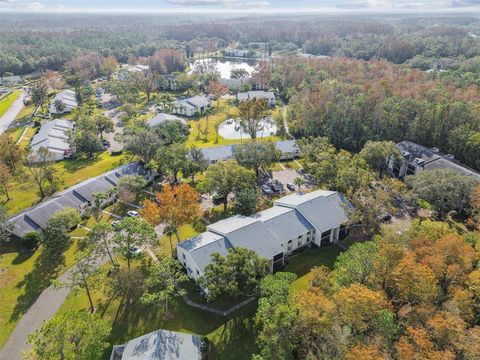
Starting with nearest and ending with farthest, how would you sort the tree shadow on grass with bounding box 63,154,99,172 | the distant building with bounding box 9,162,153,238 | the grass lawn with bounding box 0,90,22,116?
the distant building with bounding box 9,162,153,238, the tree shadow on grass with bounding box 63,154,99,172, the grass lawn with bounding box 0,90,22,116

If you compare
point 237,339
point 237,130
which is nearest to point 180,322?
point 237,339

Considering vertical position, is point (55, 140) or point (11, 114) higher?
point (55, 140)

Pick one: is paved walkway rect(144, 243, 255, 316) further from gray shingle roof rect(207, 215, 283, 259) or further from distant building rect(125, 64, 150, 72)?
distant building rect(125, 64, 150, 72)

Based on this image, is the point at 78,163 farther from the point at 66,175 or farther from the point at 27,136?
the point at 27,136

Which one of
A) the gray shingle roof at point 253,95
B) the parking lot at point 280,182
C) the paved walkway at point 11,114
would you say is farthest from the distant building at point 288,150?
the paved walkway at point 11,114

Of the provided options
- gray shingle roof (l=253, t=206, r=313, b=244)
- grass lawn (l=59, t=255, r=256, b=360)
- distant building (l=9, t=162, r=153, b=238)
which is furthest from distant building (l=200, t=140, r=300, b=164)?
grass lawn (l=59, t=255, r=256, b=360)

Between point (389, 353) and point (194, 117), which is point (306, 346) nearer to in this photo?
point (389, 353)
